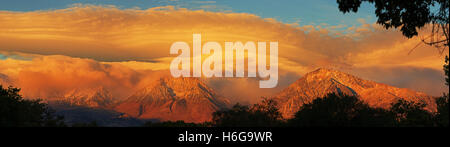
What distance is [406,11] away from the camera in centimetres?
2458

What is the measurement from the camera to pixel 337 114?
127 ft

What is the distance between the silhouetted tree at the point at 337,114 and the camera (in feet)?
126

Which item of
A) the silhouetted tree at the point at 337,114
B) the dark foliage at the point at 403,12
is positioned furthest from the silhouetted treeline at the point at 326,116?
the dark foliage at the point at 403,12

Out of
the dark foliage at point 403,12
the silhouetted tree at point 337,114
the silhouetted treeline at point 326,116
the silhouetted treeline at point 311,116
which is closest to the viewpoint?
the dark foliage at point 403,12

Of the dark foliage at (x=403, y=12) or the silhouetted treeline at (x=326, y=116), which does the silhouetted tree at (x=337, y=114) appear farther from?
the dark foliage at (x=403, y=12)

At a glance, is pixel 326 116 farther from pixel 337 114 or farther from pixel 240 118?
pixel 240 118

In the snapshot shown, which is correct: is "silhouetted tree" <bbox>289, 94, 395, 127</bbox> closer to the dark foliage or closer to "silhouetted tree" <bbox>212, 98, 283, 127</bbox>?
"silhouetted tree" <bbox>212, 98, 283, 127</bbox>

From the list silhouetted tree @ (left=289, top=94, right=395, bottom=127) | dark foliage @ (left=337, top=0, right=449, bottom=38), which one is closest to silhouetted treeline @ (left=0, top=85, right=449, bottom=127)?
silhouetted tree @ (left=289, top=94, right=395, bottom=127)

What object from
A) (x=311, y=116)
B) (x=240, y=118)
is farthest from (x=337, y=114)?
(x=240, y=118)

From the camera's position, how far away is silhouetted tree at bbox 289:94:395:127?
3850 centimetres

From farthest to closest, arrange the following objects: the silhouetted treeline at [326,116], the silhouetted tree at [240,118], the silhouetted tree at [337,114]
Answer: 1. the silhouetted tree at [240,118]
2. the silhouetted treeline at [326,116]
3. the silhouetted tree at [337,114]
